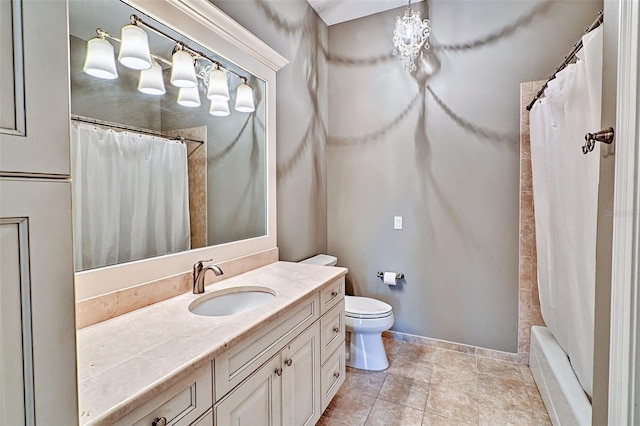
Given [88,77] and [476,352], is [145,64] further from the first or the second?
[476,352]

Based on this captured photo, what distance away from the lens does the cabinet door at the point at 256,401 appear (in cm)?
99

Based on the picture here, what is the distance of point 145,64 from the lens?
51.3 inches

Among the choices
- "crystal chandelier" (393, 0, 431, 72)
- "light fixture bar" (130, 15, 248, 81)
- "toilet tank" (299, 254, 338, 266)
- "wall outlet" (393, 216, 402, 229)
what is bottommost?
"toilet tank" (299, 254, 338, 266)

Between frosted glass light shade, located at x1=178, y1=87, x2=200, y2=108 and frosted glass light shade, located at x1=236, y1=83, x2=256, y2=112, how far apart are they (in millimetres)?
301

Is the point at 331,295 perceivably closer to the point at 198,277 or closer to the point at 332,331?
the point at 332,331

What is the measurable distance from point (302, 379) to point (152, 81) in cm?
153

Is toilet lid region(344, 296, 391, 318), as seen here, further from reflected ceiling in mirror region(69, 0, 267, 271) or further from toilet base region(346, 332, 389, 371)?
reflected ceiling in mirror region(69, 0, 267, 271)

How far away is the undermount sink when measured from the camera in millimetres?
1428

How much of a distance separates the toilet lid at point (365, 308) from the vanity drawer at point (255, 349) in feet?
2.58

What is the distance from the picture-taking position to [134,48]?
4.11 feet

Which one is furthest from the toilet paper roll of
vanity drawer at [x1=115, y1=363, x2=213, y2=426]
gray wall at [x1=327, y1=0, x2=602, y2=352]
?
vanity drawer at [x1=115, y1=363, x2=213, y2=426]

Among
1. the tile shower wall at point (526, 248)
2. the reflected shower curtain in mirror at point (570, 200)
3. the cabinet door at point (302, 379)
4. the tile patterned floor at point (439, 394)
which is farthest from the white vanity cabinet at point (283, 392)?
the tile shower wall at point (526, 248)

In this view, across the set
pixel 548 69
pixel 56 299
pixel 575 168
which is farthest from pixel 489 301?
pixel 56 299

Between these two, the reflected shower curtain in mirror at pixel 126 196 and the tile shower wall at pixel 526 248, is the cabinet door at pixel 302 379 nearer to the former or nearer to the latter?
the reflected shower curtain in mirror at pixel 126 196
